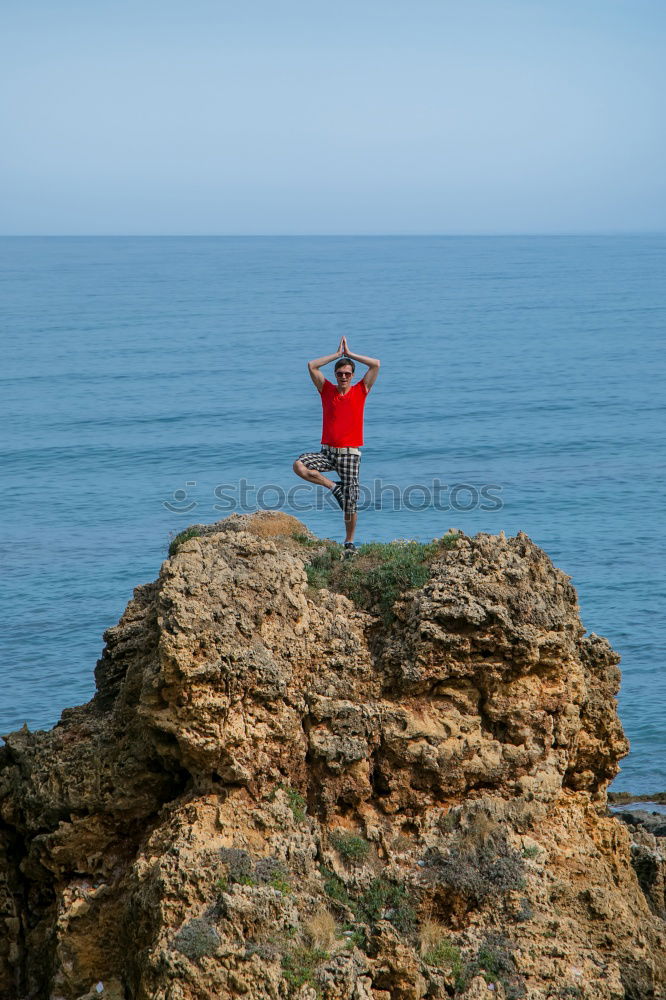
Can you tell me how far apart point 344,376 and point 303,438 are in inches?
1870

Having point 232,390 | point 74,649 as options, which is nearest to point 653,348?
point 232,390

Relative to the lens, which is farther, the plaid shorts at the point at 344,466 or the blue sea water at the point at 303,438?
the blue sea water at the point at 303,438

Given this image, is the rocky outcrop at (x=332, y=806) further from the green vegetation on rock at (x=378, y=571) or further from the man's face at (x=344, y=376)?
the man's face at (x=344, y=376)

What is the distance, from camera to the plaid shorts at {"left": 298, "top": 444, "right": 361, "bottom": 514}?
16188 millimetres

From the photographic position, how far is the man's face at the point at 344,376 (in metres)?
16.0

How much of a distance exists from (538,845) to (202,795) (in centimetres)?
353

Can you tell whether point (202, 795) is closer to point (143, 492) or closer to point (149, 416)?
point (143, 492)

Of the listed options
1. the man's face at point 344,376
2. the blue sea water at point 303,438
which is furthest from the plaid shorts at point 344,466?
the blue sea water at point 303,438

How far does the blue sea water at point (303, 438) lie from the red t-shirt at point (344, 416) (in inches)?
513

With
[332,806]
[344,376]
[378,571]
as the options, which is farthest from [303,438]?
[332,806]

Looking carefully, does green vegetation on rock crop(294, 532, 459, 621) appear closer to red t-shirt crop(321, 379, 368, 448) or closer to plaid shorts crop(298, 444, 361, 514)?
plaid shorts crop(298, 444, 361, 514)

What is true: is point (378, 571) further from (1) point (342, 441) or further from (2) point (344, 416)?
(2) point (344, 416)

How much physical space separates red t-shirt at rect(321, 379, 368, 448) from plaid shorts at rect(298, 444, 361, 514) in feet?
0.57

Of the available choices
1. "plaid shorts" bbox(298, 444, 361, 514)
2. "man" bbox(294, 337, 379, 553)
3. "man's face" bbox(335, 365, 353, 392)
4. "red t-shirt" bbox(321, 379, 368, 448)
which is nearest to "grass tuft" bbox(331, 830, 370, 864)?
"man" bbox(294, 337, 379, 553)
